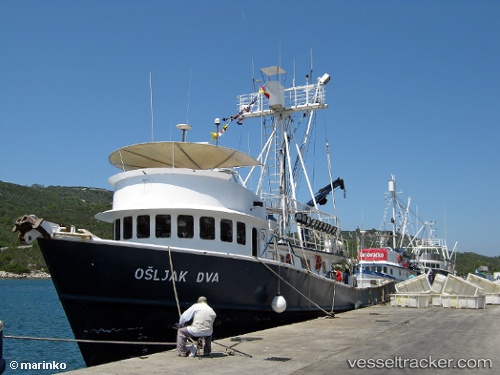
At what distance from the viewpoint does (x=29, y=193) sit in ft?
453

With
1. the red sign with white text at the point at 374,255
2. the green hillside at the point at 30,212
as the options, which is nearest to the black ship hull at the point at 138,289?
the red sign with white text at the point at 374,255

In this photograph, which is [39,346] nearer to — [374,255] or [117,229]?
[117,229]

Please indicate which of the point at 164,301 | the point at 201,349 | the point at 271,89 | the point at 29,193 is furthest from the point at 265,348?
the point at 29,193

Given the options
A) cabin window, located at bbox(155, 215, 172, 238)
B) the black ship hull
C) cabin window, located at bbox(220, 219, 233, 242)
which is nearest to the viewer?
the black ship hull

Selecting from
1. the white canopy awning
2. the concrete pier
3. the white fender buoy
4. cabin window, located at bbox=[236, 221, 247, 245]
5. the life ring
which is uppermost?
the white canopy awning

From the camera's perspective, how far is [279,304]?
1414cm

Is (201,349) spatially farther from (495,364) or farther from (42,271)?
(42,271)

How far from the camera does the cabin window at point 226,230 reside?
1381 centimetres

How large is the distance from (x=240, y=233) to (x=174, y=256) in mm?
2949

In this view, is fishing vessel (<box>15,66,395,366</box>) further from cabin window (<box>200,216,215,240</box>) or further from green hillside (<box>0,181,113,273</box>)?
green hillside (<box>0,181,113,273</box>)

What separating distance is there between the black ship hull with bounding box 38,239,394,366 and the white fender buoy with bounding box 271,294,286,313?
676mm

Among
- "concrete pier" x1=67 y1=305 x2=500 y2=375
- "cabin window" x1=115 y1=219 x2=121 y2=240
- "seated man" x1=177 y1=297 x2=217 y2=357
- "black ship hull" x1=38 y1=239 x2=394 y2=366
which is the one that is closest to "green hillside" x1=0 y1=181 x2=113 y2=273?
"cabin window" x1=115 y1=219 x2=121 y2=240

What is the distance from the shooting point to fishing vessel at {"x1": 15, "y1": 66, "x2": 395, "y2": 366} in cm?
1100

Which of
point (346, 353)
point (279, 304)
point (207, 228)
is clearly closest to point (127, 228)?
point (207, 228)
